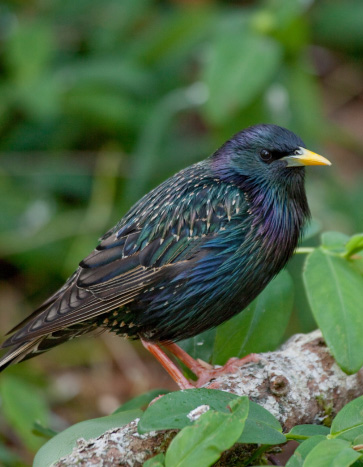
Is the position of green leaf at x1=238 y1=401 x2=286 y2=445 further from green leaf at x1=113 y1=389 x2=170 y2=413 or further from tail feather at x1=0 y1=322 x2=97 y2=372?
tail feather at x1=0 y1=322 x2=97 y2=372

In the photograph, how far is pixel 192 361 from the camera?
3.49 m

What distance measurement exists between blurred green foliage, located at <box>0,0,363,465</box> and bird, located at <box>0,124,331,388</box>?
1876 millimetres

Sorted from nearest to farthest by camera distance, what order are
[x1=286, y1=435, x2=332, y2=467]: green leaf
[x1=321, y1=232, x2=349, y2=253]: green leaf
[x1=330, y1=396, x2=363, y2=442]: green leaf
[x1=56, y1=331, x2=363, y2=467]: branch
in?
1. [x1=286, y1=435, x2=332, y2=467]: green leaf
2. [x1=330, y1=396, x2=363, y2=442]: green leaf
3. [x1=56, y1=331, x2=363, y2=467]: branch
4. [x1=321, y1=232, x2=349, y2=253]: green leaf

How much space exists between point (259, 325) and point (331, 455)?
117 cm

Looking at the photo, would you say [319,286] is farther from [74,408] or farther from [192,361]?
[74,408]

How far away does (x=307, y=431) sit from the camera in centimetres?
239

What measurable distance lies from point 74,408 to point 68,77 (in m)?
2.71

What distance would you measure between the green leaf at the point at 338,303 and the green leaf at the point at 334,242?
0.04m

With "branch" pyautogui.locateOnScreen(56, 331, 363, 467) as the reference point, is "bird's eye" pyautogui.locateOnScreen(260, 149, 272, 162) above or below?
above

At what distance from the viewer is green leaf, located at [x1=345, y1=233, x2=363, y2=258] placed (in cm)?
302

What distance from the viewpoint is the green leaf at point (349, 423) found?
2275 mm

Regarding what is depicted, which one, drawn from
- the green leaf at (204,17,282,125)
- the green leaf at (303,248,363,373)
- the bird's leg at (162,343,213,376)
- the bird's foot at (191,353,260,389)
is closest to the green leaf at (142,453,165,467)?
the bird's foot at (191,353,260,389)

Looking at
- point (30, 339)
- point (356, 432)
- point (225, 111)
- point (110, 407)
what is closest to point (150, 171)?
point (225, 111)

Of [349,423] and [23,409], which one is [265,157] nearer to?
[349,423]
